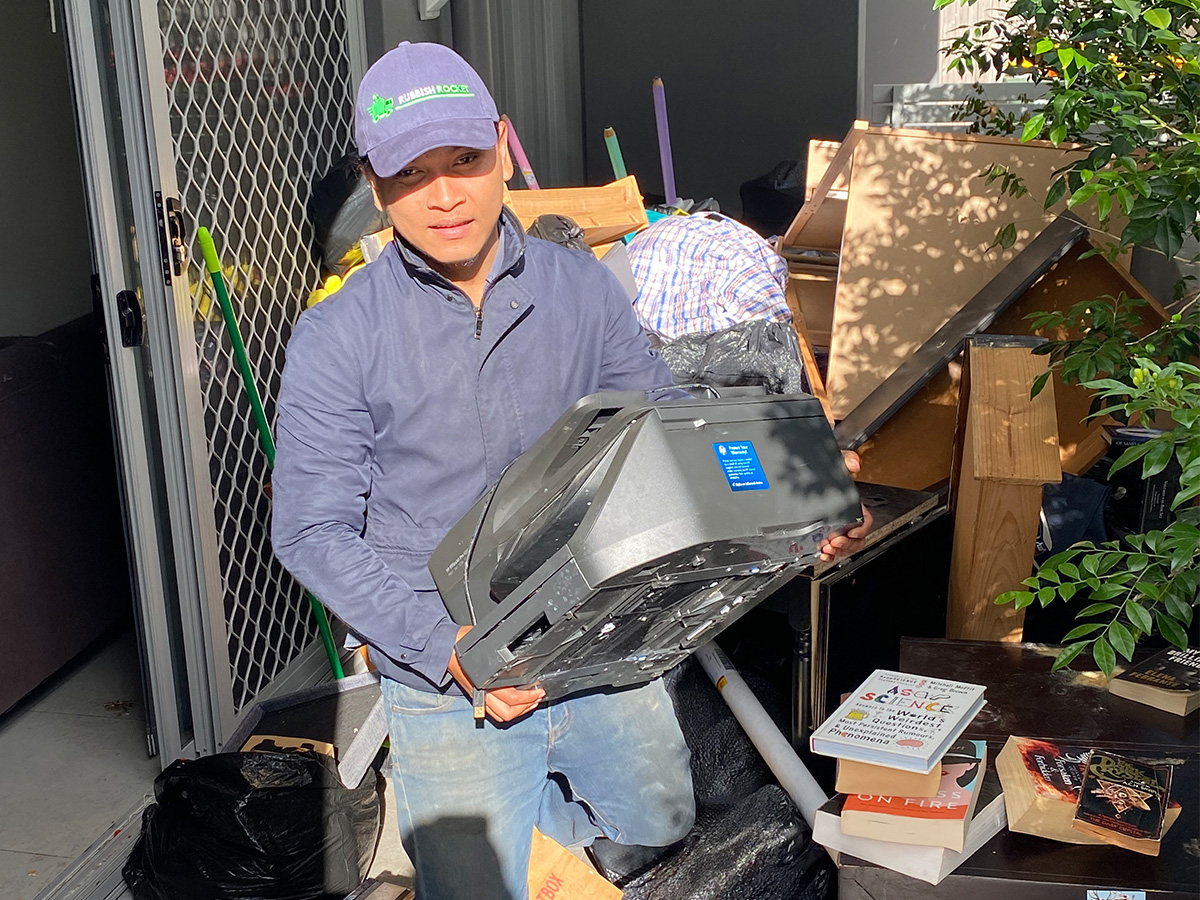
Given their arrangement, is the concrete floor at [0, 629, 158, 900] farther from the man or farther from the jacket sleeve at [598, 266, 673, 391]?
the jacket sleeve at [598, 266, 673, 391]

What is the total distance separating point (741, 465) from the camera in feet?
5.06

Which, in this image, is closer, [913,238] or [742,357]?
[742,357]

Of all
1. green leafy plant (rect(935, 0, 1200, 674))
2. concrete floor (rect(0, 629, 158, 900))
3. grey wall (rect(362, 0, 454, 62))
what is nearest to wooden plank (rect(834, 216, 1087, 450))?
green leafy plant (rect(935, 0, 1200, 674))

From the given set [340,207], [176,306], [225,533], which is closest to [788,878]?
[225,533]

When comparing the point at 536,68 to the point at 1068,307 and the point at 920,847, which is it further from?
the point at 920,847

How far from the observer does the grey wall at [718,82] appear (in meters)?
6.78

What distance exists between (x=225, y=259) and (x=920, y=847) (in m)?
2.31

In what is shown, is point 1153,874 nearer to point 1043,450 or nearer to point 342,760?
point 1043,450

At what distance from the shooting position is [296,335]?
1750 mm

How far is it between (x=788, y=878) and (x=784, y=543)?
113 cm

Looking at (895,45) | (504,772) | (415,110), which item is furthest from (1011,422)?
(895,45)

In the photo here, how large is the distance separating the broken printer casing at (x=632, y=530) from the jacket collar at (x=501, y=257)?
274mm

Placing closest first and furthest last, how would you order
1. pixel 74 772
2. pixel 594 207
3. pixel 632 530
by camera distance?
pixel 632 530 < pixel 74 772 < pixel 594 207

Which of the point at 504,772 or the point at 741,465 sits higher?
the point at 741,465
